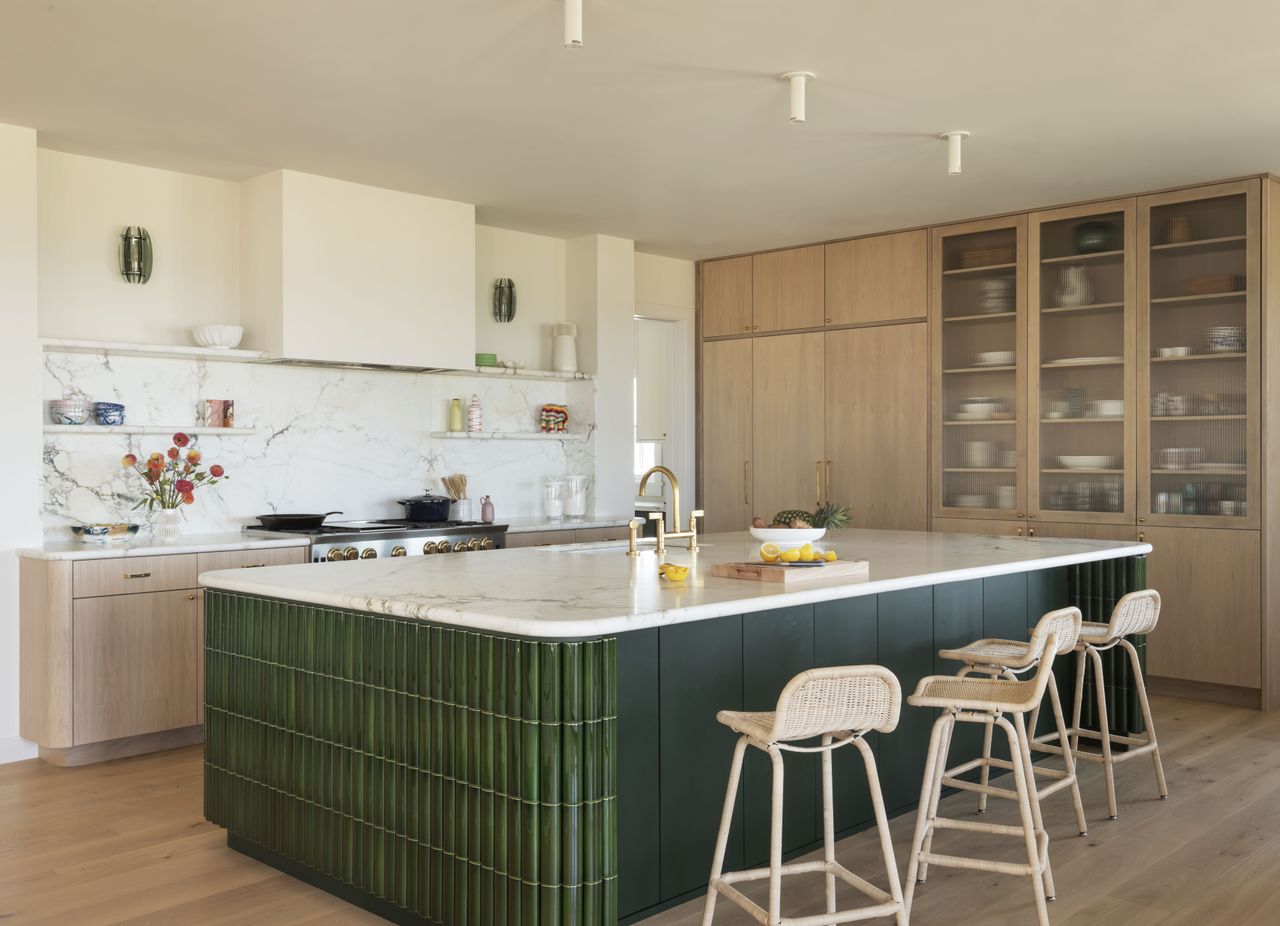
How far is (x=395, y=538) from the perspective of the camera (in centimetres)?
521

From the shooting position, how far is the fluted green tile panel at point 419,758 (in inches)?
97.3

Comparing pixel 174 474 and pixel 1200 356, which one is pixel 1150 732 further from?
pixel 174 474

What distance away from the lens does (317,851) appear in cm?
306

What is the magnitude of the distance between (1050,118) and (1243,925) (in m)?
2.97

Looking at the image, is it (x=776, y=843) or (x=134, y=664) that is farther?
(x=134, y=664)

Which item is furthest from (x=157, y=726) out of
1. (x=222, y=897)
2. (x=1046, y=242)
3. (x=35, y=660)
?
(x=1046, y=242)

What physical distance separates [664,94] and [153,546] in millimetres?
2663

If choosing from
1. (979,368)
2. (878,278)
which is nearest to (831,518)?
(979,368)

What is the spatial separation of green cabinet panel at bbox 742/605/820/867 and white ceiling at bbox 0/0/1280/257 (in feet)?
5.95

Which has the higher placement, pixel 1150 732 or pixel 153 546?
pixel 153 546

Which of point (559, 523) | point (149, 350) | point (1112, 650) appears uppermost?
point (149, 350)

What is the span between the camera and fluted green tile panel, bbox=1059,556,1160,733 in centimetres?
460

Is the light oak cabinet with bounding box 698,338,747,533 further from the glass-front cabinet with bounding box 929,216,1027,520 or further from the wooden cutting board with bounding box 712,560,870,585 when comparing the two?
the wooden cutting board with bounding box 712,560,870,585

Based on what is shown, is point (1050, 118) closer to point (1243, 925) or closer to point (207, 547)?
point (1243, 925)
